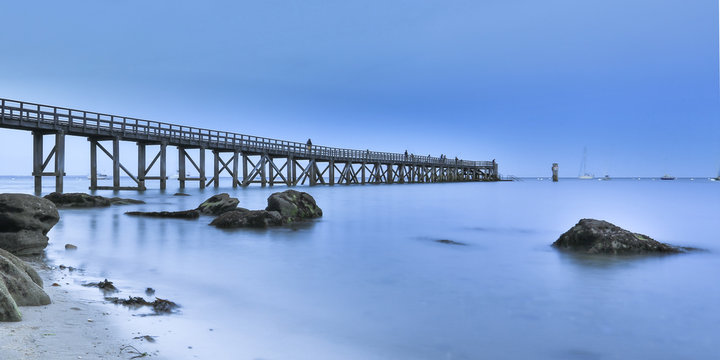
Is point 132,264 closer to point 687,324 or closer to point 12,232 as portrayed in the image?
point 12,232

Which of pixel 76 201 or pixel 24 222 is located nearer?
pixel 24 222

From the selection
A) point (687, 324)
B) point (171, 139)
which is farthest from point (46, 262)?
point (171, 139)

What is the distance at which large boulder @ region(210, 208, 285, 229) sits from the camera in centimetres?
1371

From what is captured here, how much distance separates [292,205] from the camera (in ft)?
52.1

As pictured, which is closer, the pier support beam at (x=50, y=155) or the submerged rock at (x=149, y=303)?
the submerged rock at (x=149, y=303)

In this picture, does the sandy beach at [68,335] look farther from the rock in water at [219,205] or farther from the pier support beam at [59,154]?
the pier support beam at [59,154]

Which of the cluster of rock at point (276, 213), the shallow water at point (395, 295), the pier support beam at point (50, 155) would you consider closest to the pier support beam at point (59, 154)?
the pier support beam at point (50, 155)

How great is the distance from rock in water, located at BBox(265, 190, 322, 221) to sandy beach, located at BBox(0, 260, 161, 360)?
10064 millimetres

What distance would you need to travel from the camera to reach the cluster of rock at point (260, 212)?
45.3 ft

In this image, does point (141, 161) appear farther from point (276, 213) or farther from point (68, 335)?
point (68, 335)

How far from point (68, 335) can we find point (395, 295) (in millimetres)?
4111

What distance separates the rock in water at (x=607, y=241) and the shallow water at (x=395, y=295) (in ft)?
1.41

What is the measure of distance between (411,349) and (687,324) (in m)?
3.66

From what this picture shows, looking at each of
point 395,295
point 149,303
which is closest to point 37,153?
point 149,303
